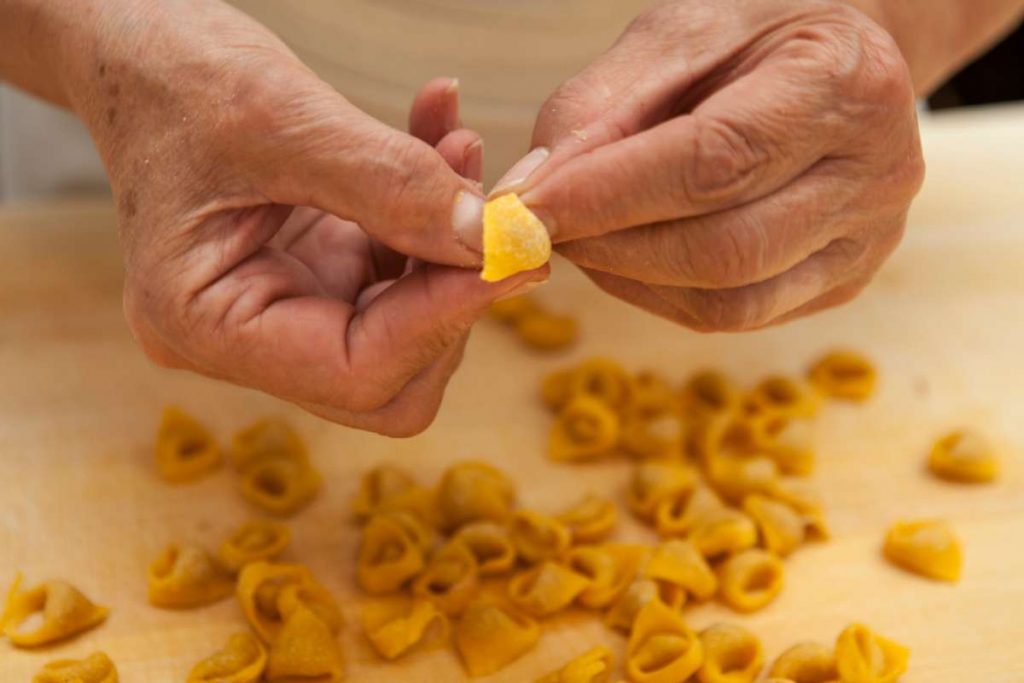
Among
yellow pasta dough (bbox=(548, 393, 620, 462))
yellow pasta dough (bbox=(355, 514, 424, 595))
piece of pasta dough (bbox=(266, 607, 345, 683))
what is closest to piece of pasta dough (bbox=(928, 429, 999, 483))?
yellow pasta dough (bbox=(548, 393, 620, 462))

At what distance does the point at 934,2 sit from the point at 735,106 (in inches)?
22.2

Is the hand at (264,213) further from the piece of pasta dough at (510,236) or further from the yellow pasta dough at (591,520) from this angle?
the yellow pasta dough at (591,520)

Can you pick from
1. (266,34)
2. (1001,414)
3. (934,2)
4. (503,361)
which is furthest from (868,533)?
(266,34)

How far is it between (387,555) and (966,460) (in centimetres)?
63

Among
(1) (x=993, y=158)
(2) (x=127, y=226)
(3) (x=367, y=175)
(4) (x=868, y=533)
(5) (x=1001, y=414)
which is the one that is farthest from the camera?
(1) (x=993, y=158)

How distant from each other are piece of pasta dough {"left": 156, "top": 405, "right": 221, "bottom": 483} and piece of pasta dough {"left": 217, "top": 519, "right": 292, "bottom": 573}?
0.09 meters

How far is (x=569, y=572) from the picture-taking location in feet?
3.46

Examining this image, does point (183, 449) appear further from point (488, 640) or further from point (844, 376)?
point (844, 376)

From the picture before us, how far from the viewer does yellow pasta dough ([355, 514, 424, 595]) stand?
105 cm

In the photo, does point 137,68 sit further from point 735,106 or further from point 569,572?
point 569,572

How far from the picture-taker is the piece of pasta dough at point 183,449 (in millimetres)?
1165

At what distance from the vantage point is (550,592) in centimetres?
104

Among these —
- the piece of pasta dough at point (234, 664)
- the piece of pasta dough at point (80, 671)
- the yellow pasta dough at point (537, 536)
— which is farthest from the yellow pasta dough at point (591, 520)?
the piece of pasta dough at point (80, 671)

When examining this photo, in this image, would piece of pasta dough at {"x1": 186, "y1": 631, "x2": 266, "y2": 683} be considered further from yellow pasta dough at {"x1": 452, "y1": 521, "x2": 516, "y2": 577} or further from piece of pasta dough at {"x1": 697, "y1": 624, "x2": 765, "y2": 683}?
piece of pasta dough at {"x1": 697, "y1": 624, "x2": 765, "y2": 683}
